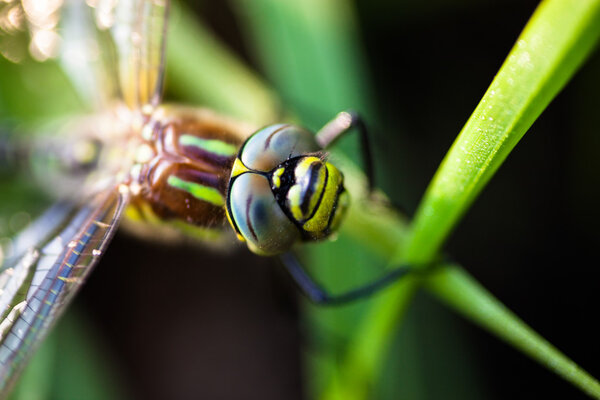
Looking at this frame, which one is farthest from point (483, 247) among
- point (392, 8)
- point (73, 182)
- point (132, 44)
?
point (73, 182)

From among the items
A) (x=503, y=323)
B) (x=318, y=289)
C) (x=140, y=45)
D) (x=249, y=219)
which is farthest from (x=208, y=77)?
(x=503, y=323)

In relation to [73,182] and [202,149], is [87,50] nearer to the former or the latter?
[73,182]

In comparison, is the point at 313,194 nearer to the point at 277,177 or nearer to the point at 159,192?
the point at 277,177

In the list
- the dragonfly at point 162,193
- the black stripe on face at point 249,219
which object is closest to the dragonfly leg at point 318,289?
the dragonfly at point 162,193

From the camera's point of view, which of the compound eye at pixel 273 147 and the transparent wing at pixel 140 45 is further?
the transparent wing at pixel 140 45

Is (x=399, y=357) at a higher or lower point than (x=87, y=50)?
lower

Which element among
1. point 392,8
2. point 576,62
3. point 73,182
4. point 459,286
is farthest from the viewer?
point 73,182

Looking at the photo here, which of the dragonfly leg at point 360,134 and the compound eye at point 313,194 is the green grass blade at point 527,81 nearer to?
the compound eye at point 313,194
